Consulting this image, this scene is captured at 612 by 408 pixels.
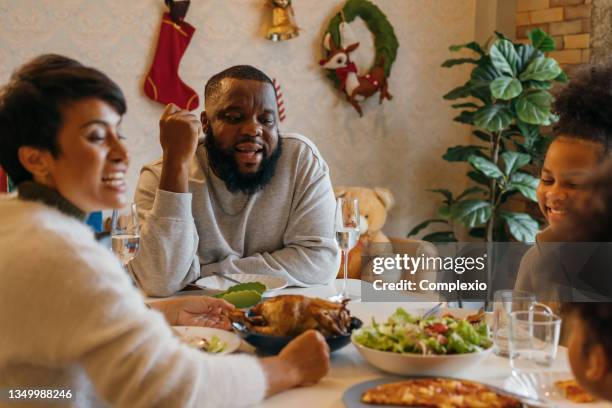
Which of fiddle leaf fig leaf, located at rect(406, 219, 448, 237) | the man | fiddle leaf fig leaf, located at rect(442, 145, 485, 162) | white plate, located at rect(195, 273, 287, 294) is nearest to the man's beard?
the man

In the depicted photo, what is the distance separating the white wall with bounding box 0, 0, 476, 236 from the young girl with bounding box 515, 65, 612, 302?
2.25 meters

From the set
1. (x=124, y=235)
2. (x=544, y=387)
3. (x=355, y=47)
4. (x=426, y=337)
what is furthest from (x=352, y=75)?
(x=544, y=387)

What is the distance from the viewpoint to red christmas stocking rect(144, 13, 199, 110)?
3.53 meters

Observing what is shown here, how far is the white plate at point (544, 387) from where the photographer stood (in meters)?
1.10

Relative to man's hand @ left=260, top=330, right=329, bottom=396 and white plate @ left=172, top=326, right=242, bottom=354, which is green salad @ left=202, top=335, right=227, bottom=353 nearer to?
white plate @ left=172, top=326, right=242, bottom=354

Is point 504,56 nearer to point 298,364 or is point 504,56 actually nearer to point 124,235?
point 124,235

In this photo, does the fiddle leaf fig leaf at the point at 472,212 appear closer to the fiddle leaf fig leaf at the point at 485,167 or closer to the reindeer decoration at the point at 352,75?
the fiddle leaf fig leaf at the point at 485,167

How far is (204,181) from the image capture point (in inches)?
86.0

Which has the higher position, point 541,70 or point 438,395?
point 541,70

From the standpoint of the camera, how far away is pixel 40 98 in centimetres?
106

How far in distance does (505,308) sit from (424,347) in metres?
0.22

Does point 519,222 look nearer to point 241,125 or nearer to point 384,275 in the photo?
point 384,275

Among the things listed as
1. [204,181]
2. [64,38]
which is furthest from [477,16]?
[204,181]

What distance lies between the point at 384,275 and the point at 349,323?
210cm
